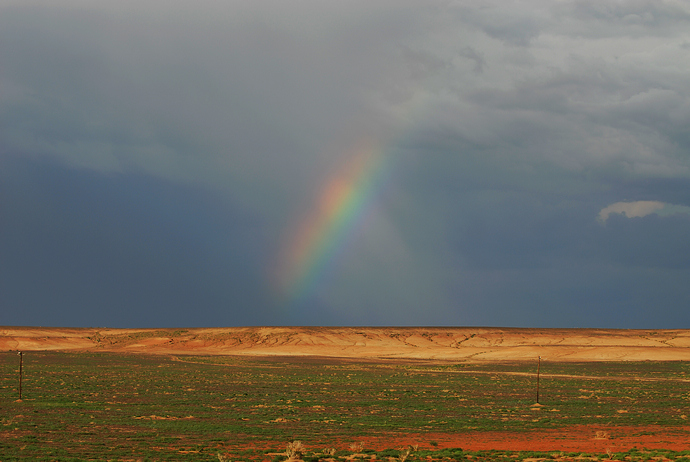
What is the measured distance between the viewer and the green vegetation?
28734 millimetres

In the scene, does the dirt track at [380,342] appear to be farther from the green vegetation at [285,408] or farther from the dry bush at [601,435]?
the dry bush at [601,435]

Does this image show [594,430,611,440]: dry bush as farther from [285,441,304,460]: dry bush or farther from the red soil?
[285,441,304,460]: dry bush

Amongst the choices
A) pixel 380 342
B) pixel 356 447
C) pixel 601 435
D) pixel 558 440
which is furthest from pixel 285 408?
pixel 380 342

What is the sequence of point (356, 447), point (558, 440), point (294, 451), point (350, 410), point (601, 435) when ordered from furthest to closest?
point (350, 410) < point (601, 435) < point (558, 440) < point (356, 447) < point (294, 451)

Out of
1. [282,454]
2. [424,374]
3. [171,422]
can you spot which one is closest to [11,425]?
[171,422]

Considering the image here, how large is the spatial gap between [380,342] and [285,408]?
94.4 m

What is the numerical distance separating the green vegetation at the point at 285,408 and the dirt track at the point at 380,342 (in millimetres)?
35566

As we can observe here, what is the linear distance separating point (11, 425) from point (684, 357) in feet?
351

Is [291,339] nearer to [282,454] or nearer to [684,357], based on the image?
[684,357]

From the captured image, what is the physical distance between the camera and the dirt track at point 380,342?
115312 mm

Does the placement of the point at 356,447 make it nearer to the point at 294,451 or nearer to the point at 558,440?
the point at 294,451

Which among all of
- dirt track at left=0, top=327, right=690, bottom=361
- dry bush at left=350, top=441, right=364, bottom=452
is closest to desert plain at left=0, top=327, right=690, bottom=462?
dry bush at left=350, top=441, right=364, bottom=452

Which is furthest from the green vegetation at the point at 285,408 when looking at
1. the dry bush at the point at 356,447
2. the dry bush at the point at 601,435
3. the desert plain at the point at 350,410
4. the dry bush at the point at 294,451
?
the dry bush at the point at 601,435

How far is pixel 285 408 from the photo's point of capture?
4400 centimetres
